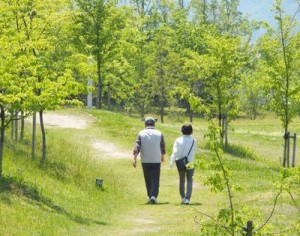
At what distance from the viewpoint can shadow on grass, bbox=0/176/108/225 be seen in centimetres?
1298

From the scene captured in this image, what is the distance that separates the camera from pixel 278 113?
1081 inches

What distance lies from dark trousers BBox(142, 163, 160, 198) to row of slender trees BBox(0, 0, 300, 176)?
6.59ft

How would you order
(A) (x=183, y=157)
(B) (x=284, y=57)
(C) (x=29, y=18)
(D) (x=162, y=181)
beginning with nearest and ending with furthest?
(A) (x=183, y=157)
(C) (x=29, y=18)
(D) (x=162, y=181)
(B) (x=284, y=57)

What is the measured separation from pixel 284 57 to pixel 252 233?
63.9ft

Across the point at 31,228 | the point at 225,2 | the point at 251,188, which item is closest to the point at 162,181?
the point at 251,188

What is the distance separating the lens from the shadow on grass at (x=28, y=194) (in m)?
13.0

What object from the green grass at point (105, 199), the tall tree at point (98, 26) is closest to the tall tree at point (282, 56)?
the green grass at point (105, 199)

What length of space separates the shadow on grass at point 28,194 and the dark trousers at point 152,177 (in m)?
2.75

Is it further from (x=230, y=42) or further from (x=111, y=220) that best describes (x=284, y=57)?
(x=111, y=220)

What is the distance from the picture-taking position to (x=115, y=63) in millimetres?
52219

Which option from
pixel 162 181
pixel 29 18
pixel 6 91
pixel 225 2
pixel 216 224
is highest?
pixel 225 2

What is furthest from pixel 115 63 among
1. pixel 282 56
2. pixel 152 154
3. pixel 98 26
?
pixel 152 154

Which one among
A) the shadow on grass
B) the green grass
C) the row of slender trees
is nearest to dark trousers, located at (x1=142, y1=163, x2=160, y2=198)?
the green grass

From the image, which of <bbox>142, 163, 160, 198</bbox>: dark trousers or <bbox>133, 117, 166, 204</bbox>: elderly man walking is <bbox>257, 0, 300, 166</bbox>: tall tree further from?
<bbox>142, 163, 160, 198</bbox>: dark trousers
